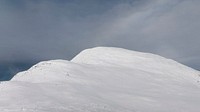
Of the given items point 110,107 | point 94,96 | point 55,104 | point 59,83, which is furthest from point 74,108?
point 59,83

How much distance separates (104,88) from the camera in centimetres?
3164

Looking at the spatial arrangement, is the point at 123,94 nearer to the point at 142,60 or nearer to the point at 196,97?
the point at 196,97

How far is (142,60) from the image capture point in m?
50.8

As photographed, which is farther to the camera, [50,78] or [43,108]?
[50,78]

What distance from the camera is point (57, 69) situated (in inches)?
1398

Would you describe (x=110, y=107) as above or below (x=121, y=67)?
below

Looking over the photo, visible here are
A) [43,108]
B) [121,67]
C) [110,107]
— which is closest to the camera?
[43,108]

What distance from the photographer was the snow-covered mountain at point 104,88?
23625mm

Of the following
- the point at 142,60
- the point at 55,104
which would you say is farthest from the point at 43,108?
the point at 142,60

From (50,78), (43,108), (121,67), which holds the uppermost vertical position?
(121,67)

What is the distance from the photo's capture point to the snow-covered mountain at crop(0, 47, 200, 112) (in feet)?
77.5

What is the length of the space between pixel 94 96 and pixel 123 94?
340 cm

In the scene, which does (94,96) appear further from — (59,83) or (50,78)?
(50,78)

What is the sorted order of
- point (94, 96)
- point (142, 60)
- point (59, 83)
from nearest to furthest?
1. point (94, 96)
2. point (59, 83)
3. point (142, 60)
